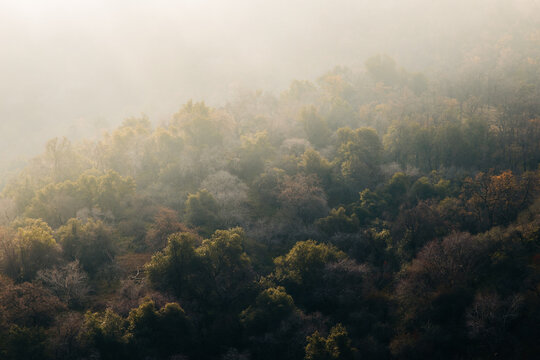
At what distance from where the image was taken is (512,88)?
315ft

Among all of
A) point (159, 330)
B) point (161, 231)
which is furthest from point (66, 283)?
point (161, 231)

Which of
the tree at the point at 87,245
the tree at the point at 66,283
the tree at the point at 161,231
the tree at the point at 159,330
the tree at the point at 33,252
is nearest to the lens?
the tree at the point at 159,330

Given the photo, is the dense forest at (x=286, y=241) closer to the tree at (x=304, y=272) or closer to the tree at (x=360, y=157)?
the tree at (x=304, y=272)

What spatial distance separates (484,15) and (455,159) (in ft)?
325

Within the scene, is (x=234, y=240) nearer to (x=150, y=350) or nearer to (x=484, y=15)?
(x=150, y=350)

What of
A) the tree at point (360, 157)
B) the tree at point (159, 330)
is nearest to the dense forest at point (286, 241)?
the tree at point (159, 330)

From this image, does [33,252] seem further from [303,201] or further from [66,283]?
[303,201]

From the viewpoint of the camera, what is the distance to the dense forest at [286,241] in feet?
140

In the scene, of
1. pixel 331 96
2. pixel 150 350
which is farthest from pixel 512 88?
pixel 150 350

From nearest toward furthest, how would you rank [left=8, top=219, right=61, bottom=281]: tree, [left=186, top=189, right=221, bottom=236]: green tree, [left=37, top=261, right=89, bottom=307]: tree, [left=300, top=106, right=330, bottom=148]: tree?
[left=37, top=261, right=89, bottom=307]: tree, [left=8, top=219, right=61, bottom=281]: tree, [left=186, top=189, right=221, bottom=236]: green tree, [left=300, top=106, right=330, bottom=148]: tree

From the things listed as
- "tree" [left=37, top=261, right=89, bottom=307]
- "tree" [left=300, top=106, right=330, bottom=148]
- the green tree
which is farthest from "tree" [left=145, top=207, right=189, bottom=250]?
A: "tree" [left=300, top=106, right=330, bottom=148]

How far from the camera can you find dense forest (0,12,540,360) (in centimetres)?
4253

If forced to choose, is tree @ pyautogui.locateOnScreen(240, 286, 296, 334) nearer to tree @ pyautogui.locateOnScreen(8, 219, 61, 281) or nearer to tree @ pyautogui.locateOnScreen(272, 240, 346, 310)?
tree @ pyautogui.locateOnScreen(272, 240, 346, 310)

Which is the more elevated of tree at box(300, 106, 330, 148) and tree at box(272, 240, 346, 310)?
tree at box(300, 106, 330, 148)
